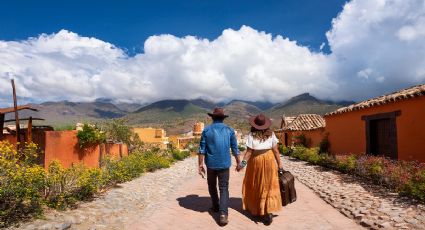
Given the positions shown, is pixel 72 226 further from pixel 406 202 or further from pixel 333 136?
pixel 333 136

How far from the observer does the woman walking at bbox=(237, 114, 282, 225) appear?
6.60m

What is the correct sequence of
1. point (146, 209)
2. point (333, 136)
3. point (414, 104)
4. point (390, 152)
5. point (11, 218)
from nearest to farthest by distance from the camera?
point (11, 218)
point (146, 209)
point (414, 104)
point (390, 152)
point (333, 136)

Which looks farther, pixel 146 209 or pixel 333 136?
pixel 333 136

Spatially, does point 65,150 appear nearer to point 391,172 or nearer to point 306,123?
point 391,172

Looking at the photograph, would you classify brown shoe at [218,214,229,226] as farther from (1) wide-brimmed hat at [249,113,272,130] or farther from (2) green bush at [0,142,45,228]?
(2) green bush at [0,142,45,228]

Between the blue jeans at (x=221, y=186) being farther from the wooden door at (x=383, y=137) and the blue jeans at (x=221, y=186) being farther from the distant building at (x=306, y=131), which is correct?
the distant building at (x=306, y=131)

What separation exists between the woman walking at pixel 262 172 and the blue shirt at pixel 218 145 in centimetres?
30

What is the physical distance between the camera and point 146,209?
7.79 m

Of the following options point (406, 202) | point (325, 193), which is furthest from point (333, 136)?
point (406, 202)

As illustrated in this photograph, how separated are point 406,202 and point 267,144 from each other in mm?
3535

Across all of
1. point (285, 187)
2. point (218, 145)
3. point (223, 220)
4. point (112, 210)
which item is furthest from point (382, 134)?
point (112, 210)

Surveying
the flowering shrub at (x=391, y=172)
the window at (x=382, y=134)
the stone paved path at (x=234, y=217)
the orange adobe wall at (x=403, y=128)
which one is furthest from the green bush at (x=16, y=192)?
the window at (x=382, y=134)

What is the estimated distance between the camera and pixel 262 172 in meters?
6.68

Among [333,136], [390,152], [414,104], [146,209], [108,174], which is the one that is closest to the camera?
[146,209]
